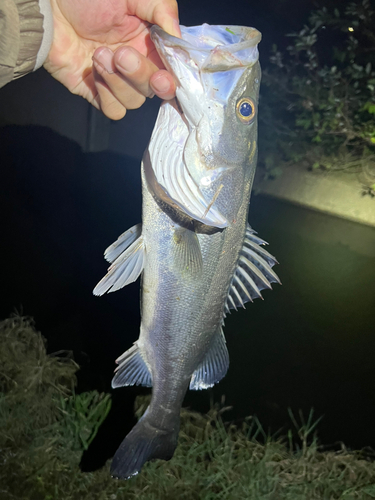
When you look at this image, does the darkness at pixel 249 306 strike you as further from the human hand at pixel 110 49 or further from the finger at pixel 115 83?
the finger at pixel 115 83

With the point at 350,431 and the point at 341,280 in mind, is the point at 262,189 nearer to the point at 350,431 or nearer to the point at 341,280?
the point at 341,280

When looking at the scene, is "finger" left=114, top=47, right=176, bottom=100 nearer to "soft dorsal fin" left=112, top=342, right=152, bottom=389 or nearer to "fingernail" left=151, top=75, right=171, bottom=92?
"fingernail" left=151, top=75, right=171, bottom=92

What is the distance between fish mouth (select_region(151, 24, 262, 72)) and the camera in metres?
1.00

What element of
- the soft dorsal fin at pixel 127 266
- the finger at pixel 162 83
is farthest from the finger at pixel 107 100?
the soft dorsal fin at pixel 127 266

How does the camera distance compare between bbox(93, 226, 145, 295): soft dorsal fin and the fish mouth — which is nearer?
the fish mouth

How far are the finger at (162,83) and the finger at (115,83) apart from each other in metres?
0.18

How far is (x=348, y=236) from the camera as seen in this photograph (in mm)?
3223

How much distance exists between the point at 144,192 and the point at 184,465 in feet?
8.19

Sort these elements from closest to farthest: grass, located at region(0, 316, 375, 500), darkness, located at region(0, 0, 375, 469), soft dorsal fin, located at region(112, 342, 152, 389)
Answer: soft dorsal fin, located at region(112, 342, 152, 389), grass, located at region(0, 316, 375, 500), darkness, located at region(0, 0, 375, 469)

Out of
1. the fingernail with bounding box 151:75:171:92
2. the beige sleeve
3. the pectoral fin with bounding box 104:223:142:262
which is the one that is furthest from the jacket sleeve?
the pectoral fin with bounding box 104:223:142:262

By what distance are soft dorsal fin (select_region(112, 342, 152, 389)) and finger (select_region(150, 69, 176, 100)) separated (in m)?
0.95

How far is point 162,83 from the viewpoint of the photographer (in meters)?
1.04

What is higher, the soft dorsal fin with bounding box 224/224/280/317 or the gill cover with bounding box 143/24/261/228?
the gill cover with bounding box 143/24/261/228

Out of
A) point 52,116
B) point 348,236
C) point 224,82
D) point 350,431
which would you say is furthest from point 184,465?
point 52,116
